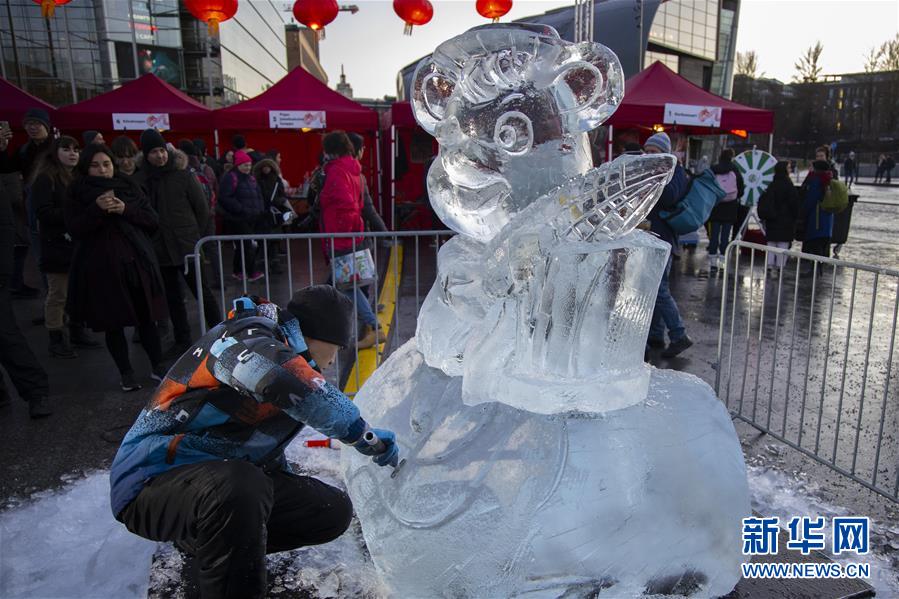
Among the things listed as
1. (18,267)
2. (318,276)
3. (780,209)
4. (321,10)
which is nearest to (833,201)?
(780,209)

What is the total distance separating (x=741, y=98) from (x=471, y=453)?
47679mm

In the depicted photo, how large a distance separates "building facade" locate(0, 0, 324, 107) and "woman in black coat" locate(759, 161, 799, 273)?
1184 centimetres

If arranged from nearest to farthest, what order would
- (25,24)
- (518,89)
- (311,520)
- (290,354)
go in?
(290,354)
(518,89)
(311,520)
(25,24)

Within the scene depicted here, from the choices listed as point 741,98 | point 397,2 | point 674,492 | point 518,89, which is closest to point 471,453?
point 674,492

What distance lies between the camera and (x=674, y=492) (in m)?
2.00

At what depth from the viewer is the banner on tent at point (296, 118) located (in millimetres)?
9422

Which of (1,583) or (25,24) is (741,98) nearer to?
(25,24)

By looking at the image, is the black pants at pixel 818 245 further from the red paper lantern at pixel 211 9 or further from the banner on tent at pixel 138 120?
the banner on tent at pixel 138 120

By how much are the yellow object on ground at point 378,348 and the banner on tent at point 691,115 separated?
4.55 m

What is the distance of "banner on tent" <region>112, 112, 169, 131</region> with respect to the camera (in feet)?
32.0

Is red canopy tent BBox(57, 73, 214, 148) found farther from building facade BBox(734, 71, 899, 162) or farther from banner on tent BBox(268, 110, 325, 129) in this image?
building facade BBox(734, 71, 899, 162)

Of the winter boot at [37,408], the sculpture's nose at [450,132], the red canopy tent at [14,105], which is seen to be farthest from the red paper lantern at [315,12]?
the sculpture's nose at [450,132]

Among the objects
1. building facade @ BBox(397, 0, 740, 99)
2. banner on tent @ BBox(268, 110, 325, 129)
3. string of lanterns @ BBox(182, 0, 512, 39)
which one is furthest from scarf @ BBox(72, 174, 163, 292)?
building facade @ BBox(397, 0, 740, 99)

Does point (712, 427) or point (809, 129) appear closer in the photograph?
point (712, 427)
